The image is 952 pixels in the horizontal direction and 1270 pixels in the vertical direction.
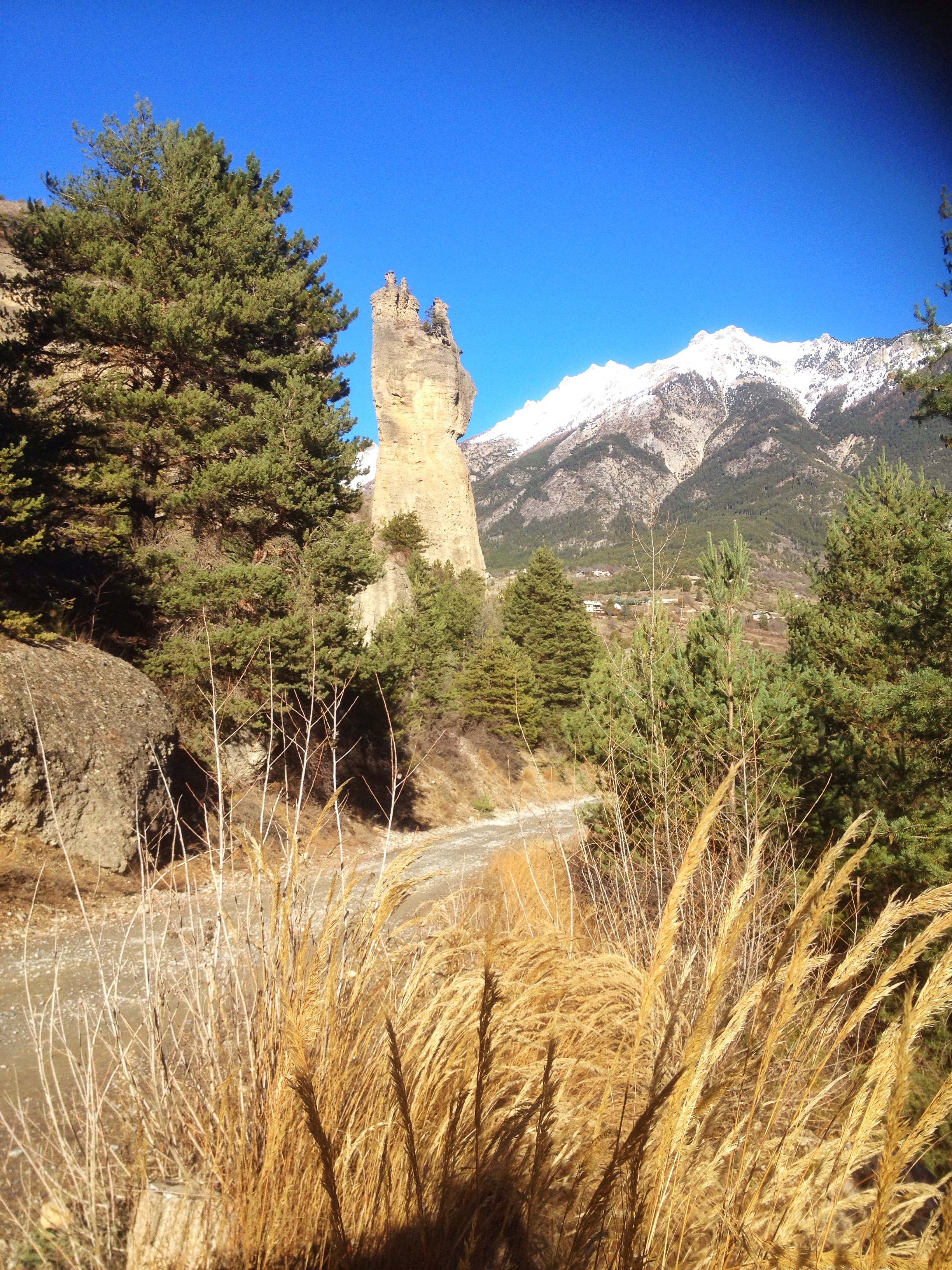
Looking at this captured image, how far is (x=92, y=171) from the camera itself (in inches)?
475

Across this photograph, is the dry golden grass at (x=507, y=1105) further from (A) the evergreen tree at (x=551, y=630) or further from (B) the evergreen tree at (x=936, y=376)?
(A) the evergreen tree at (x=551, y=630)

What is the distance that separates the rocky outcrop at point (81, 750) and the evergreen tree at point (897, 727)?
678 centimetres

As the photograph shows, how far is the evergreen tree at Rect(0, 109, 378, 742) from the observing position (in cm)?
1074

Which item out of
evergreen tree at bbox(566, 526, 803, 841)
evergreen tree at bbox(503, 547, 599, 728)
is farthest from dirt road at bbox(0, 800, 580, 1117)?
evergreen tree at bbox(503, 547, 599, 728)

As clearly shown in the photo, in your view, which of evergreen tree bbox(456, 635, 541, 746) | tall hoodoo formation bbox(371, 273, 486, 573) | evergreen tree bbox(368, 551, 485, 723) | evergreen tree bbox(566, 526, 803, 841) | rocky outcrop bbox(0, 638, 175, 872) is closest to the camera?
evergreen tree bbox(566, 526, 803, 841)

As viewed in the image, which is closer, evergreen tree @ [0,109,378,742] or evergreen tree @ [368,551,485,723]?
evergreen tree @ [0,109,378,742]

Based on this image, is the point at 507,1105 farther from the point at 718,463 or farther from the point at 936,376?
the point at 718,463

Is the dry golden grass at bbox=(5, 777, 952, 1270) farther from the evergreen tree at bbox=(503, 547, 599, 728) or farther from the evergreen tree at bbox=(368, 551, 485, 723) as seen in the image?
the evergreen tree at bbox=(503, 547, 599, 728)

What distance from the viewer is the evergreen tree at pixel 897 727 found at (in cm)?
514

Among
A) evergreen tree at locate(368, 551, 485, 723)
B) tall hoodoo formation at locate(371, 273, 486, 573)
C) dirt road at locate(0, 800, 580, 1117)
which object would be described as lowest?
dirt road at locate(0, 800, 580, 1117)

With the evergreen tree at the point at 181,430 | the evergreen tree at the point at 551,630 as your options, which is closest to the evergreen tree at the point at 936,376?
the evergreen tree at the point at 181,430

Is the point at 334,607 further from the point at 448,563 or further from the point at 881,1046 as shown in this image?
the point at 448,563

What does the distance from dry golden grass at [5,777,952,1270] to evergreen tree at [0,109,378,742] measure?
8.66m

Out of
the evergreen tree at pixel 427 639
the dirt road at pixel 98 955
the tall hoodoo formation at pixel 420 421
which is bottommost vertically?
the dirt road at pixel 98 955
